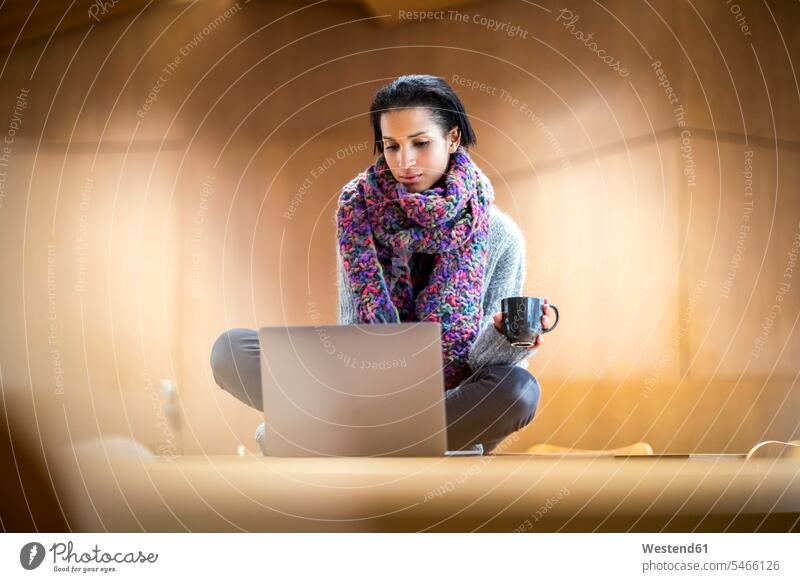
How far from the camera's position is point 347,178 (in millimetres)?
2432

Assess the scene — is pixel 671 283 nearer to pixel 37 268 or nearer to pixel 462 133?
pixel 462 133

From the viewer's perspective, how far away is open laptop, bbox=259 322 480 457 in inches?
32.2

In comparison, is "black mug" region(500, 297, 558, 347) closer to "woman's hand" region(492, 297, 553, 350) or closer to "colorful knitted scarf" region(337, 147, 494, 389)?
"woman's hand" region(492, 297, 553, 350)

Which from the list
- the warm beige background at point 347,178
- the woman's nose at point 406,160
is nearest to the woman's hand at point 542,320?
the woman's nose at point 406,160

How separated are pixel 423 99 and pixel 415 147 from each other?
7cm

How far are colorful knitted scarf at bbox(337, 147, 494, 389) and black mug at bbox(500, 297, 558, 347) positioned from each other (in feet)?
0.83

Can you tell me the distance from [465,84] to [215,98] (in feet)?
2.31

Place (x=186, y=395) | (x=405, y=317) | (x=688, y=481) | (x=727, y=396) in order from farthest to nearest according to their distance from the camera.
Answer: (x=186, y=395), (x=727, y=396), (x=405, y=317), (x=688, y=481)

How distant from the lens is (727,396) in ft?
7.04

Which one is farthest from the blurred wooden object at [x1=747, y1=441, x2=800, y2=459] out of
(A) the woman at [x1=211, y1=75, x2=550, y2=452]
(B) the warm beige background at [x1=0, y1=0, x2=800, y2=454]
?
(B) the warm beige background at [x1=0, y1=0, x2=800, y2=454]

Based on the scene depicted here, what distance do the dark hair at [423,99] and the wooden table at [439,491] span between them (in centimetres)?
82

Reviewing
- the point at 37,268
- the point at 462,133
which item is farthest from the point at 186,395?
the point at 462,133
